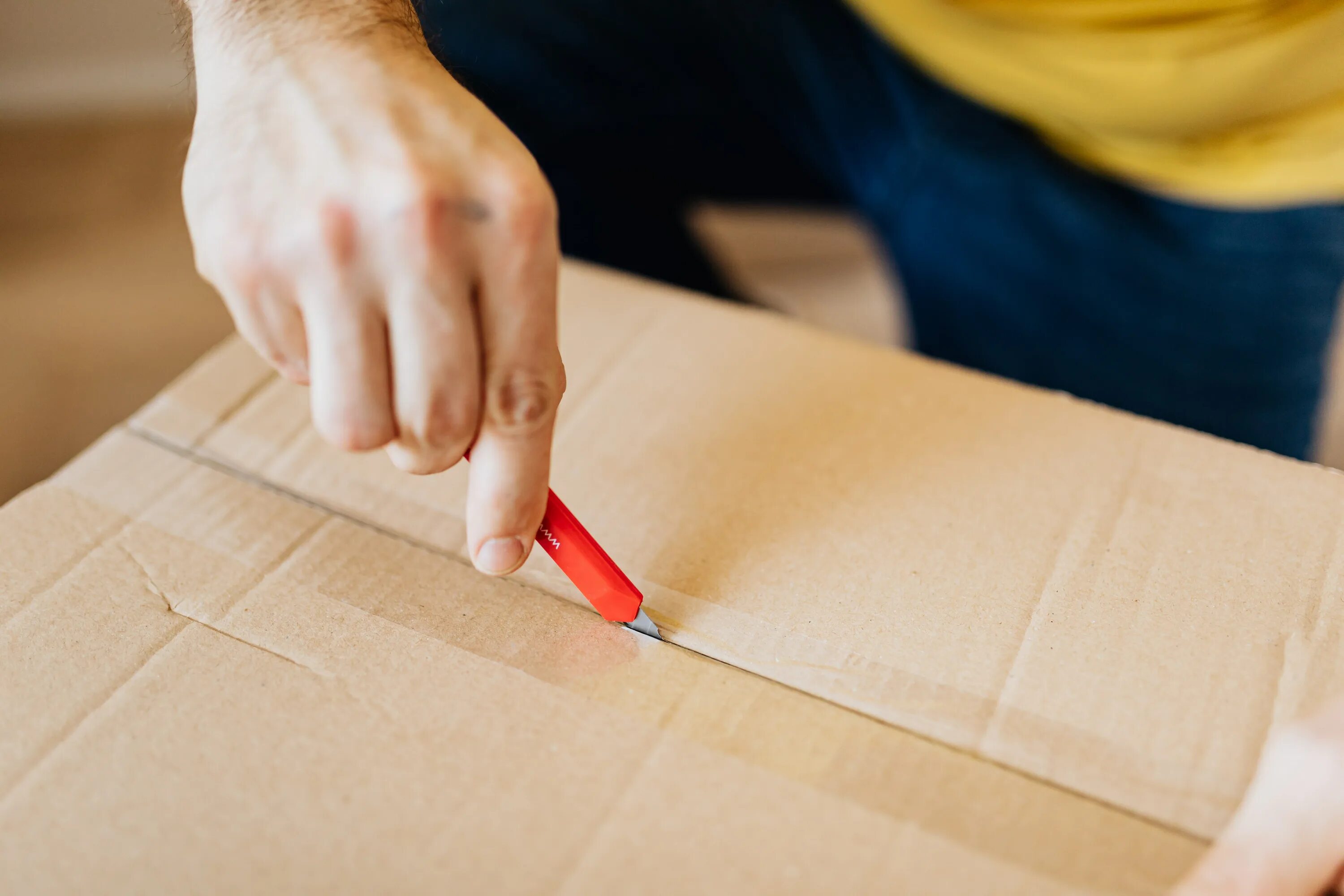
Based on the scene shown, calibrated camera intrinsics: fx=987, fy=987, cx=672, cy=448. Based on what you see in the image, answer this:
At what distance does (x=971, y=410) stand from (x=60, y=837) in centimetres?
46

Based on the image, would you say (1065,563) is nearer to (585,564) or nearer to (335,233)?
(585,564)

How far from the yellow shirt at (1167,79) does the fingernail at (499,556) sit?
1.91ft

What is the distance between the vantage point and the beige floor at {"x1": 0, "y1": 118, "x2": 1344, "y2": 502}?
1159 mm

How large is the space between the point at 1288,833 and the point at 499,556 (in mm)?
325

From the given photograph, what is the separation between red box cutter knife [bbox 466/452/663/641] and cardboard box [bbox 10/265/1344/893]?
1cm

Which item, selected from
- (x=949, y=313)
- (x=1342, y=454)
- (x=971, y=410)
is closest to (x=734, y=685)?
(x=971, y=410)

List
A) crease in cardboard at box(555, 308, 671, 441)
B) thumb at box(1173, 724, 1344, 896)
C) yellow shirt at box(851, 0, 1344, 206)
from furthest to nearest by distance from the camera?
yellow shirt at box(851, 0, 1344, 206) < crease in cardboard at box(555, 308, 671, 441) < thumb at box(1173, 724, 1344, 896)

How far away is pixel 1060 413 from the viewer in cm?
54

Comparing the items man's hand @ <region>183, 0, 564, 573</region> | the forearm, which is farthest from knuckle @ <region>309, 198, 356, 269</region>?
the forearm

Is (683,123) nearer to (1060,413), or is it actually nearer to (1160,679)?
(1060,413)

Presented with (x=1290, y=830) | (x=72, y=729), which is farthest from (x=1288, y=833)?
(x=72, y=729)

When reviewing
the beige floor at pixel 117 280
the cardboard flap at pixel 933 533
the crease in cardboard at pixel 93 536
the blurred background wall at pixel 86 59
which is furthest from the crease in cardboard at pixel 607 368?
the blurred background wall at pixel 86 59

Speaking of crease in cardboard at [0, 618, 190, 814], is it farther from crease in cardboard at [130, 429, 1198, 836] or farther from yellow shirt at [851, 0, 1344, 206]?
yellow shirt at [851, 0, 1344, 206]

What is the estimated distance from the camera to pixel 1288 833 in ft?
1.19
